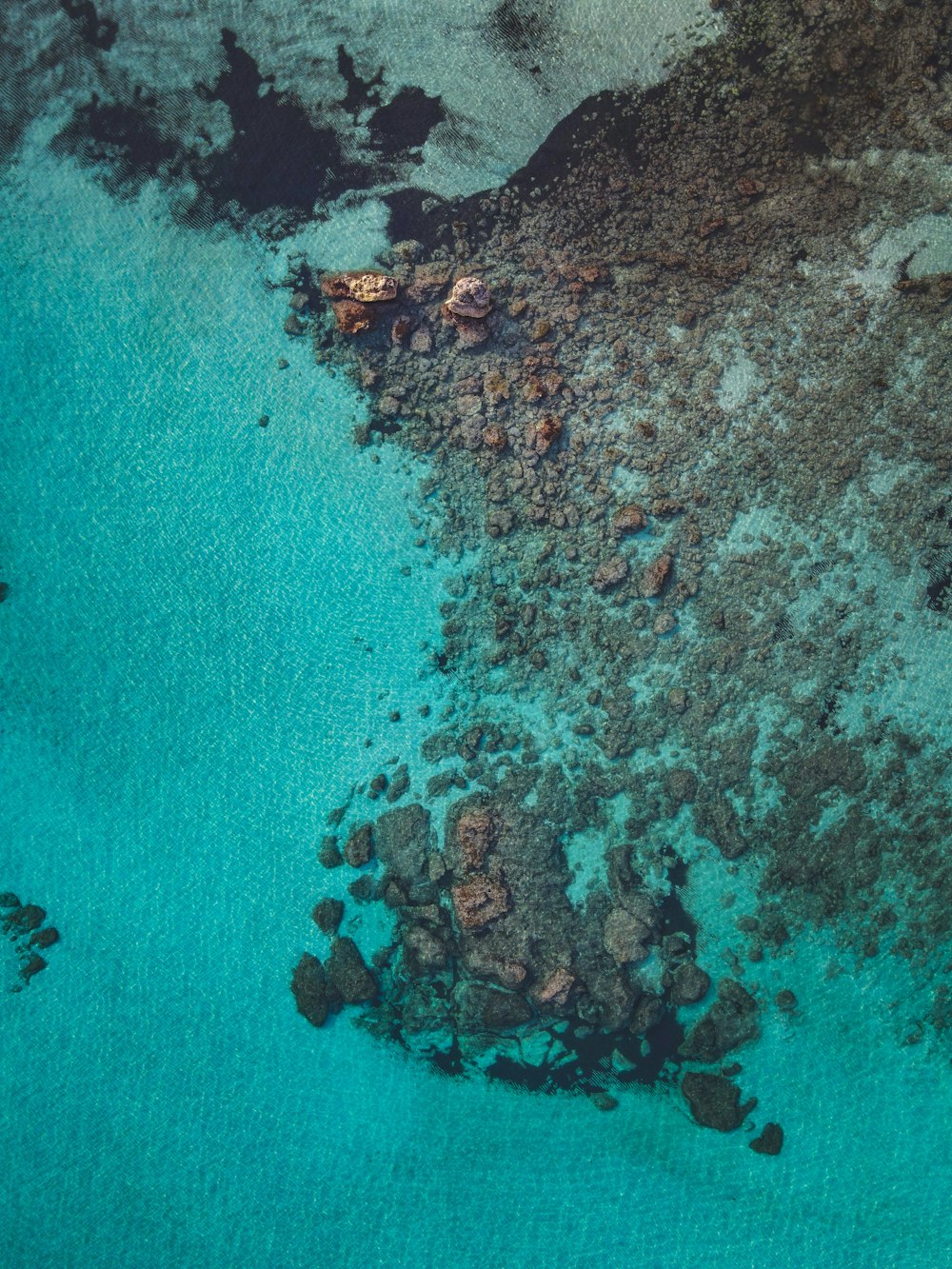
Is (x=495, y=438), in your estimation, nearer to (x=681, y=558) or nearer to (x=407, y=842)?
(x=681, y=558)

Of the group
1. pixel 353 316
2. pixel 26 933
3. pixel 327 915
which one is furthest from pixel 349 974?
pixel 353 316

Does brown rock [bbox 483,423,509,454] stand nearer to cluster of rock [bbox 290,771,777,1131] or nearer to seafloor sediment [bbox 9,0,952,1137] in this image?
seafloor sediment [bbox 9,0,952,1137]

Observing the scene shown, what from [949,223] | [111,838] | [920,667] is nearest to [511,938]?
[111,838]

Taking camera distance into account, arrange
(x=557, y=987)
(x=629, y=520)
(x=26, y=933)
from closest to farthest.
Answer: (x=557, y=987)
(x=629, y=520)
(x=26, y=933)

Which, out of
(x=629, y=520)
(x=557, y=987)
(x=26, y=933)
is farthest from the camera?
(x=26, y=933)

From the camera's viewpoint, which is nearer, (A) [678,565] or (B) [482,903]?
(B) [482,903]

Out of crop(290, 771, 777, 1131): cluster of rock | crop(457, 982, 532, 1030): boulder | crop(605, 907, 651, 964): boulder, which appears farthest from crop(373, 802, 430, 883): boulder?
crop(605, 907, 651, 964): boulder

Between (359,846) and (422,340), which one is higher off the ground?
(422,340)

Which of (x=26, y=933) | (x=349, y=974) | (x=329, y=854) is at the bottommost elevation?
(x=26, y=933)

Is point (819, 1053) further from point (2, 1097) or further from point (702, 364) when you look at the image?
point (2, 1097)
